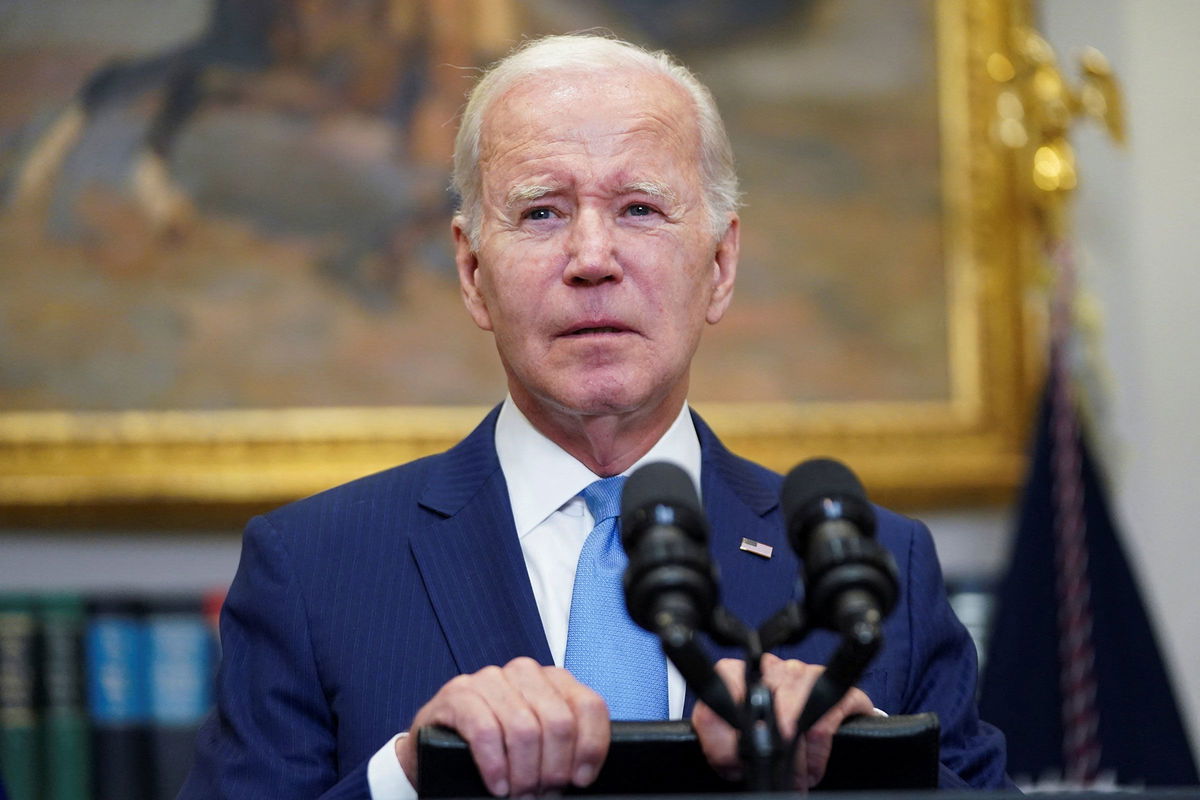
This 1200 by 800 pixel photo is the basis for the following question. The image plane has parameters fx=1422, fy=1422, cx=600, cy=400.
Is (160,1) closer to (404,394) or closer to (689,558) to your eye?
(404,394)

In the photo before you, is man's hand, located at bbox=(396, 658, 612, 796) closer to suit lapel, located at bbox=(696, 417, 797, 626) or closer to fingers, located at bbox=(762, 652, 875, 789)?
fingers, located at bbox=(762, 652, 875, 789)

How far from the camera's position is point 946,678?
2.19 meters

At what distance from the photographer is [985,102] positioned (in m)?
4.83

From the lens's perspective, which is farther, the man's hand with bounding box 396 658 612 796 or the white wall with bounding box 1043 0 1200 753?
the white wall with bounding box 1043 0 1200 753

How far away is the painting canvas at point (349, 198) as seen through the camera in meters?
4.57

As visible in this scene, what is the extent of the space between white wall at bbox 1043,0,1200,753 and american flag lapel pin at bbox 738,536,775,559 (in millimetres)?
2698

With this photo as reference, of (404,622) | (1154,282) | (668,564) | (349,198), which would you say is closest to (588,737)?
(668,564)

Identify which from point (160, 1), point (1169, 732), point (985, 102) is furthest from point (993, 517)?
point (160, 1)

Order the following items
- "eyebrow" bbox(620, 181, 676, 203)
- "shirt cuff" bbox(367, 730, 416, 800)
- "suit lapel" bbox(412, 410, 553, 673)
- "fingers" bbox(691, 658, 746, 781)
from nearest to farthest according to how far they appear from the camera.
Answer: "fingers" bbox(691, 658, 746, 781)
"shirt cuff" bbox(367, 730, 416, 800)
"suit lapel" bbox(412, 410, 553, 673)
"eyebrow" bbox(620, 181, 676, 203)

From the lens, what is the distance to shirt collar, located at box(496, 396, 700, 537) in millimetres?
2223

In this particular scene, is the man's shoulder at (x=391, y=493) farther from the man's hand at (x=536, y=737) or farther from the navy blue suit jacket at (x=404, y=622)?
the man's hand at (x=536, y=737)

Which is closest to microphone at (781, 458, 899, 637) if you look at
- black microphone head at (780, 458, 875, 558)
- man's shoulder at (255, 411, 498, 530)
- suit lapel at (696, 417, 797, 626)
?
black microphone head at (780, 458, 875, 558)

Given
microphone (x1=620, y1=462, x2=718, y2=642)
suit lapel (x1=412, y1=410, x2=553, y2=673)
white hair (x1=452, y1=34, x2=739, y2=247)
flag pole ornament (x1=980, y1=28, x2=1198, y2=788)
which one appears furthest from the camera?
flag pole ornament (x1=980, y1=28, x2=1198, y2=788)

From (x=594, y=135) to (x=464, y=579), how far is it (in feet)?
2.31
